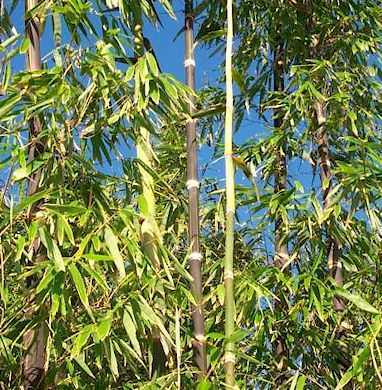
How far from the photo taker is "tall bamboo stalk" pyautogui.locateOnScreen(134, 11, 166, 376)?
5.18 feet

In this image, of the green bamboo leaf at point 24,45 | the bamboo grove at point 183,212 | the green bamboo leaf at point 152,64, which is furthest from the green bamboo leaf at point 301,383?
the green bamboo leaf at point 24,45

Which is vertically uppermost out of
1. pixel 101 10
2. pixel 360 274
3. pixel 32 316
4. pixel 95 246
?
pixel 101 10

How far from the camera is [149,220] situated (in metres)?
1.56

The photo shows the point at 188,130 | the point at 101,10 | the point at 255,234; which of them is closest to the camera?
the point at 101,10

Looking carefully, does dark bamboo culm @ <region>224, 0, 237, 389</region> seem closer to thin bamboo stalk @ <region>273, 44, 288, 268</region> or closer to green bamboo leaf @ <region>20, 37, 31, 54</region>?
green bamboo leaf @ <region>20, 37, 31, 54</region>

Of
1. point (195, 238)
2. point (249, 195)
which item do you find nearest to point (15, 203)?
point (195, 238)

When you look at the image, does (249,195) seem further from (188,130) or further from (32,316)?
(32,316)

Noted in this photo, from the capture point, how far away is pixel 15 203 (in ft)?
5.05

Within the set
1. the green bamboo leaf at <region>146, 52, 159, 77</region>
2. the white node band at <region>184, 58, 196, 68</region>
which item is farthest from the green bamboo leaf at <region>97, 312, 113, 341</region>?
the white node band at <region>184, 58, 196, 68</region>

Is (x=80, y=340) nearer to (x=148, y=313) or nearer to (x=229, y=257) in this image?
(x=148, y=313)

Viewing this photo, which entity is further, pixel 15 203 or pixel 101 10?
pixel 101 10

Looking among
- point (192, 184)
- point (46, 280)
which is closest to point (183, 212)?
point (192, 184)

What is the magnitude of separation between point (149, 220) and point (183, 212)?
0.49m

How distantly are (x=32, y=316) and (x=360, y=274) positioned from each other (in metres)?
0.98
